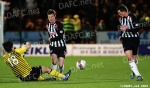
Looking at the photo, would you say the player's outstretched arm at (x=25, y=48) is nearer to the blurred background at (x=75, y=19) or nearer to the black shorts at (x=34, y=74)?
the black shorts at (x=34, y=74)

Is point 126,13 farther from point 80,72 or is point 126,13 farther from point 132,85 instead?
point 80,72

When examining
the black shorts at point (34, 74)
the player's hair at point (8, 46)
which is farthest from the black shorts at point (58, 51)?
the player's hair at point (8, 46)

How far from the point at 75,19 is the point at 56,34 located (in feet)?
46.0

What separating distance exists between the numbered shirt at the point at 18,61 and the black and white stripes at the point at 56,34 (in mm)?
2084

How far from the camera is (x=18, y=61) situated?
1408cm

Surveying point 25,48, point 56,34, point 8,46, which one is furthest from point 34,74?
point 56,34

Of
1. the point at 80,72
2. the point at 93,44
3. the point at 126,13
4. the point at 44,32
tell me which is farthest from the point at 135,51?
the point at 44,32

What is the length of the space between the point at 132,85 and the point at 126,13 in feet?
8.93

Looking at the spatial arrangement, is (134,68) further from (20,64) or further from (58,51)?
(20,64)

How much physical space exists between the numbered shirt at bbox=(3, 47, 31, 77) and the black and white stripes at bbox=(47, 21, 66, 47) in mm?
2084

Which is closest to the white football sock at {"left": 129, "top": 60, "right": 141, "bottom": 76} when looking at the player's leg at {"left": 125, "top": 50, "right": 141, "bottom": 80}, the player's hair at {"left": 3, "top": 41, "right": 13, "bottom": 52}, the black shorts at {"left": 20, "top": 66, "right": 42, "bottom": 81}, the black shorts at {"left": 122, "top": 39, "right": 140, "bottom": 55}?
the player's leg at {"left": 125, "top": 50, "right": 141, "bottom": 80}

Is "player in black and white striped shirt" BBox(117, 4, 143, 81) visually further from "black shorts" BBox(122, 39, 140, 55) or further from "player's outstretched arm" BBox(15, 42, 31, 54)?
"player's outstretched arm" BBox(15, 42, 31, 54)

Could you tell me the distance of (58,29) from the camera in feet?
52.5

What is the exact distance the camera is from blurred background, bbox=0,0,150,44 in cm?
2988
